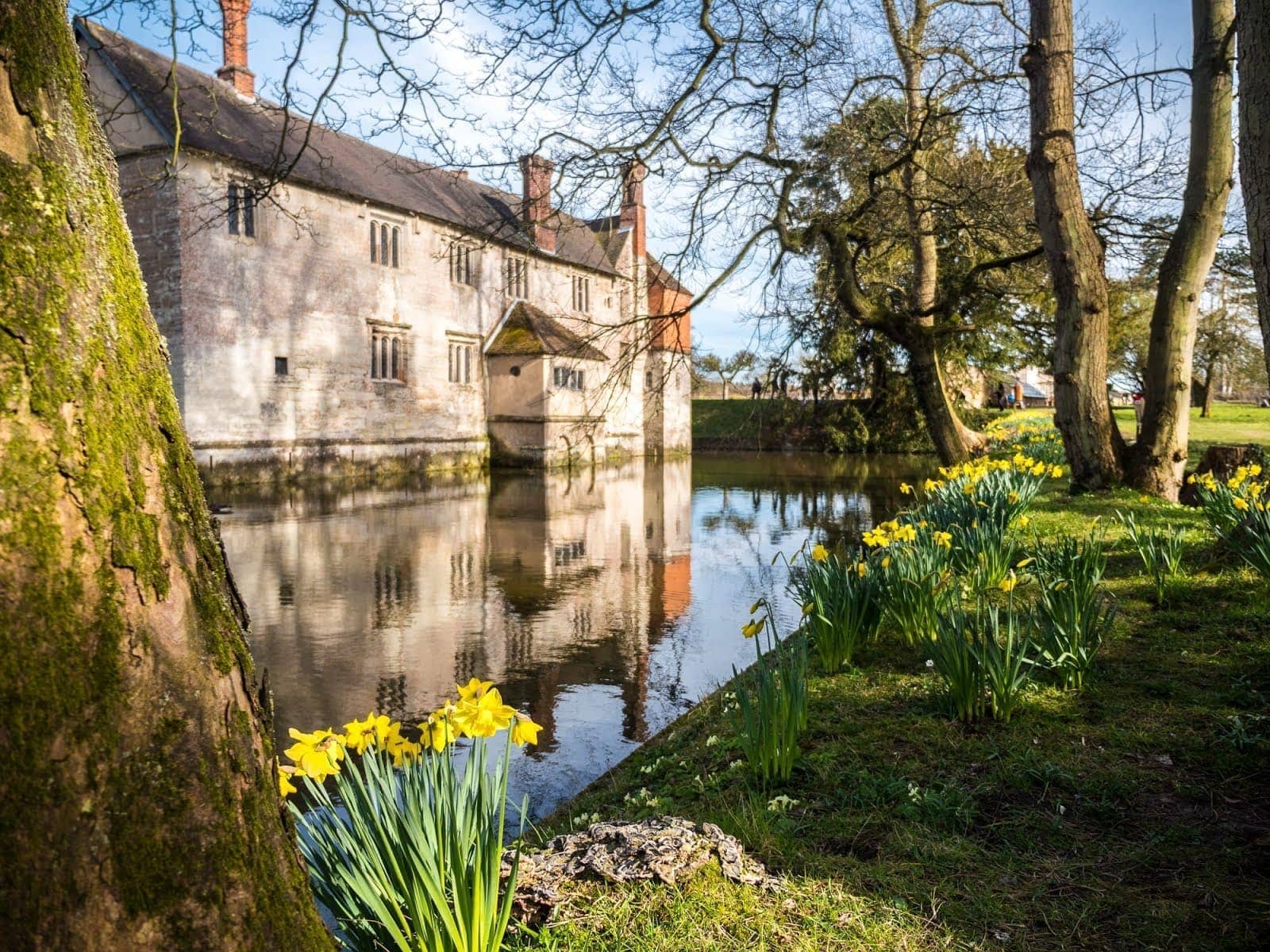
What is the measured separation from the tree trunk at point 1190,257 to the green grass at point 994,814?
5005 mm

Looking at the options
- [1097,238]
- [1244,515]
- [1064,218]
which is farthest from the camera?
[1097,238]

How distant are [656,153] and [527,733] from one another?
6770 millimetres

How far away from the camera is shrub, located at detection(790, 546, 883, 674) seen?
5023 millimetres

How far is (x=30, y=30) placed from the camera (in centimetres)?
154

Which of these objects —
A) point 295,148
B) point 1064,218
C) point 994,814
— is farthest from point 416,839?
point 295,148

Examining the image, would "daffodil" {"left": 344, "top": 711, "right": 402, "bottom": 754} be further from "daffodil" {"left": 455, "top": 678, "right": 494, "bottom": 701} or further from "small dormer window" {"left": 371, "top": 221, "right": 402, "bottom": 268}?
"small dormer window" {"left": 371, "top": 221, "right": 402, "bottom": 268}

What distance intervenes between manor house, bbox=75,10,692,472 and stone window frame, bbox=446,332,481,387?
0.05 meters

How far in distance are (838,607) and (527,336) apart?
84.8 ft

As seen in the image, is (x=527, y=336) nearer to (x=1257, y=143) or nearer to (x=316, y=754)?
(x=1257, y=143)

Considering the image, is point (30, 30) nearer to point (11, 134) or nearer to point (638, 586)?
point (11, 134)

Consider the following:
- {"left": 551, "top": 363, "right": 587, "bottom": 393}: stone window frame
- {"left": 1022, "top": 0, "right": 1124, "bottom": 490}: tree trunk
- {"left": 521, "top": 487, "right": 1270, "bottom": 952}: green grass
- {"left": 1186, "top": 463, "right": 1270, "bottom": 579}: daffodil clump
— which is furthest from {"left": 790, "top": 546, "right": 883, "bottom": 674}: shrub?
{"left": 551, "top": 363, "right": 587, "bottom": 393}: stone window frame

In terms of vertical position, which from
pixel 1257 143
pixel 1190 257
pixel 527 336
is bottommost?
pixel 1257 143

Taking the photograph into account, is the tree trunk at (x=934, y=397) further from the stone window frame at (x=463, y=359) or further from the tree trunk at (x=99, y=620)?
the stone window frame at (x=463, y=359)

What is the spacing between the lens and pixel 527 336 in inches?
1175
